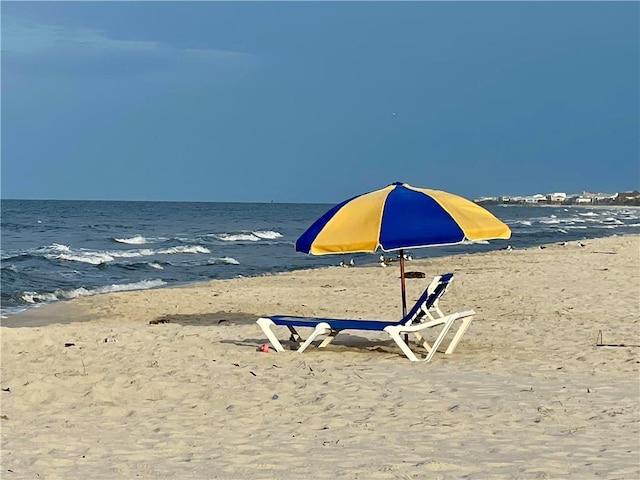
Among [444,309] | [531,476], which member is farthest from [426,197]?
[444,309]

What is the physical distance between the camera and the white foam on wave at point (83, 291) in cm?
1650

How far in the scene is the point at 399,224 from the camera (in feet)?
23.7

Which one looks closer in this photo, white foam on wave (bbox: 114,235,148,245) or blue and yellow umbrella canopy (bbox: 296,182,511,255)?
blue and yellow umbrella canopy (bbox: 296,182,511,255)

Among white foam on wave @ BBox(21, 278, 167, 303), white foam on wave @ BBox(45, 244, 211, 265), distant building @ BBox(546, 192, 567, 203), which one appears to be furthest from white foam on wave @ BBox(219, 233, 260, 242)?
distant building @ BBox(546, 192, 567, 203)

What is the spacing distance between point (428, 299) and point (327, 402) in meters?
2.20

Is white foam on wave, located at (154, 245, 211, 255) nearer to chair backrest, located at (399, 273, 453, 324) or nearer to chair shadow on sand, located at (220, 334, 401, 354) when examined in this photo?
chair shadow on sand, located at (220, 334, 401, 354)

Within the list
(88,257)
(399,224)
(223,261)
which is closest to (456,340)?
(399,224)

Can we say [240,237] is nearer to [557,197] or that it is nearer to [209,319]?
[209,319]

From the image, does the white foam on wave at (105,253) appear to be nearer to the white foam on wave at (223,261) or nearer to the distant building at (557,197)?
the white foam on wave at (223,261)

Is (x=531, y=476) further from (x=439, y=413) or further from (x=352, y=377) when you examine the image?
(x=352, y=377)

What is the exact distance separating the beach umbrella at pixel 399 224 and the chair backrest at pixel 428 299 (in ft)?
2.58

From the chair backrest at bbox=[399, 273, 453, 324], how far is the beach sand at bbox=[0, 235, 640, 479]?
18.1 inches

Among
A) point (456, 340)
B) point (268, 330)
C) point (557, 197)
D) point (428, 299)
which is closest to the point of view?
point (428, 299)

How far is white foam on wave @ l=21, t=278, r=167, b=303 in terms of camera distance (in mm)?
16500
